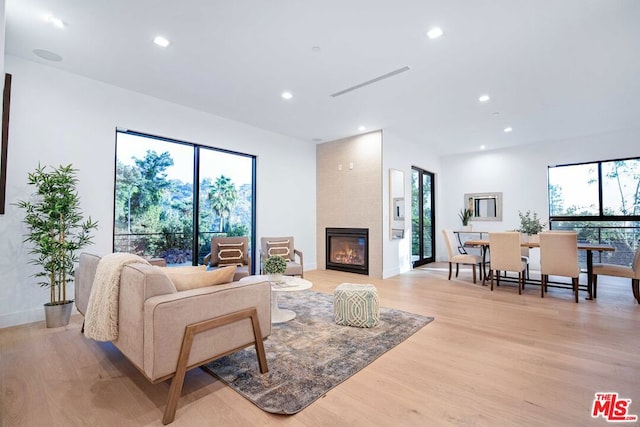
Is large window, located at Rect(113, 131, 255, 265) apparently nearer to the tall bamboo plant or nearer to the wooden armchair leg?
the tall bamboo plant

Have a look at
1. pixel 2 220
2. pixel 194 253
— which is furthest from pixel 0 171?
pixel 194 253

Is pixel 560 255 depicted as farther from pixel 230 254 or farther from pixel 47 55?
pixel 47 55

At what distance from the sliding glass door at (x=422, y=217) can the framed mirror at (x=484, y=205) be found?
0.89 m

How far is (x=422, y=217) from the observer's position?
284 inches

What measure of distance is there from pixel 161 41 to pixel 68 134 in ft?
5.70

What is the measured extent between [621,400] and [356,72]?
3.56m

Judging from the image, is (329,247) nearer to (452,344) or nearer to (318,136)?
(318,136)

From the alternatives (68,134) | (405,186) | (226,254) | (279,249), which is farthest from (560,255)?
(68,134)

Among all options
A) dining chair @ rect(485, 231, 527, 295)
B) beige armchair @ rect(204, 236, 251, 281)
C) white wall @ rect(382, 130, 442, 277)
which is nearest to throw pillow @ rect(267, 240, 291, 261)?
beige armchair @ rect(204, 236, 251, 281)

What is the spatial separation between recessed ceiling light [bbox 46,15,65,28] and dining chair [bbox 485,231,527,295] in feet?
18.4

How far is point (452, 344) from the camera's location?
2.62 m

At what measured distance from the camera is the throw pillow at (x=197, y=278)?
191cm

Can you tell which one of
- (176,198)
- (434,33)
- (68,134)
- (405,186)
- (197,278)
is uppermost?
(434,33)

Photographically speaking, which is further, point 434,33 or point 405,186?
point 405,186
